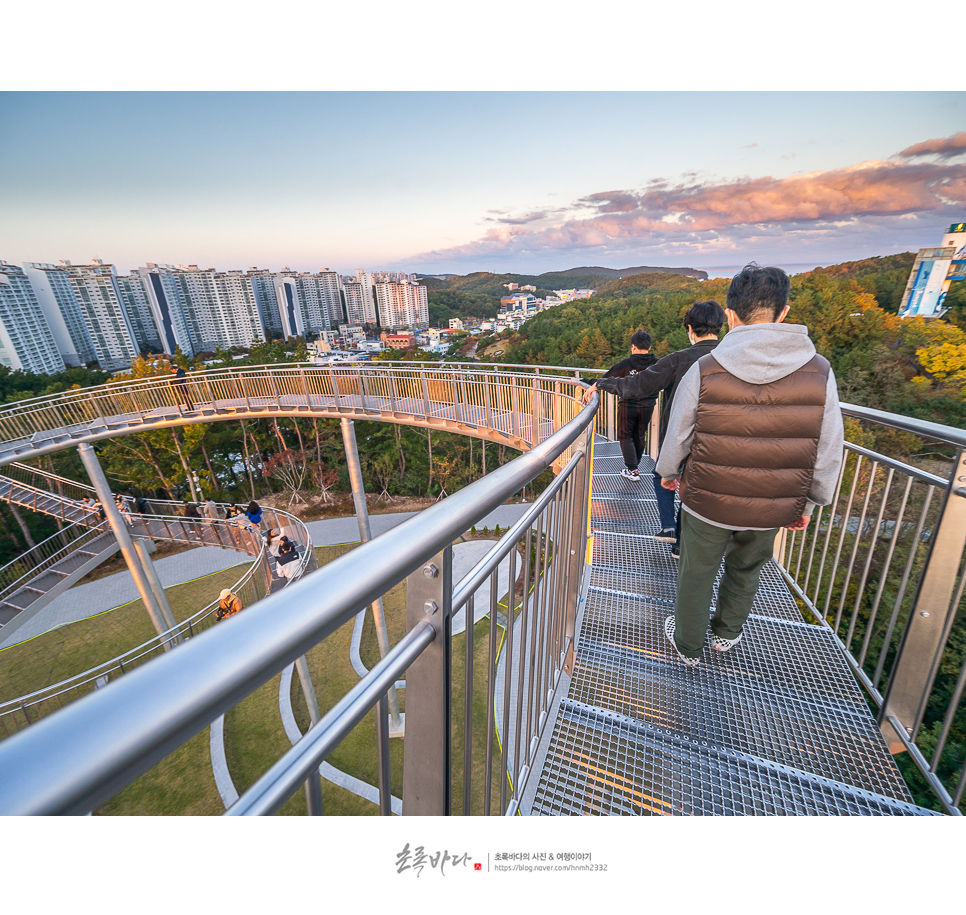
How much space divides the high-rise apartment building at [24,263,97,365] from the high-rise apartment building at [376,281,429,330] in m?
32.1

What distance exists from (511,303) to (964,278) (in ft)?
106

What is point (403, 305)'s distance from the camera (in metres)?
62.6

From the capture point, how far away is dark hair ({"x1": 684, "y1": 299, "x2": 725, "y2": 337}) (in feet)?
10.9

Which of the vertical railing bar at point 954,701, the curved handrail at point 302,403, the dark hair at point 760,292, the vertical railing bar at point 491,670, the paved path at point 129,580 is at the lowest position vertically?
the paved path at point 129,580

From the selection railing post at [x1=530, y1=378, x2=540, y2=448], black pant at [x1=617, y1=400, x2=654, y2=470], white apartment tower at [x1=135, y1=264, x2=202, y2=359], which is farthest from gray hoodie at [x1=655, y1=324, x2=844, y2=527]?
white apartment tower at [x1=135, y1=264, x2=202, y2=359]

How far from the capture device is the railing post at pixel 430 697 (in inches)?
35.8

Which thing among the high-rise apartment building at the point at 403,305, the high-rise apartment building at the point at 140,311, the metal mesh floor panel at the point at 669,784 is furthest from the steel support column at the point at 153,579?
the high-rise apartment building at the point at 403,305

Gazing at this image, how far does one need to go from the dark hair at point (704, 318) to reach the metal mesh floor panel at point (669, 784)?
8.93ft

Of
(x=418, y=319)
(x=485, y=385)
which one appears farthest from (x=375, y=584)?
(x=418, y=319)

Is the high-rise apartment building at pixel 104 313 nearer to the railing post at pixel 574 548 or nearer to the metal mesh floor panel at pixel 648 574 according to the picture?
the metal mesh floor panel at pixel 648 574

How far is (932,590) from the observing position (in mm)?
2010

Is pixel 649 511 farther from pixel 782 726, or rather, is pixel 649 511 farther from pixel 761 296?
pixel 761 296

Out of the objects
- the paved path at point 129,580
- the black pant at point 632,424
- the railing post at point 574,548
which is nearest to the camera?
the railing post at point 574,548

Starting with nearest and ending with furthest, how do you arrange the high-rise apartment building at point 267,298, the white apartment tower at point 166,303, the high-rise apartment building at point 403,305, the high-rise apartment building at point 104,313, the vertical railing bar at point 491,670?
the vertical railing bar at point 491,670 → the high-rise apartment building at point 104,313 → the white apartment tower at point 166,303 → the high-rise apartment building at point 267,298 → the high-rise apartment building at point 403,305
